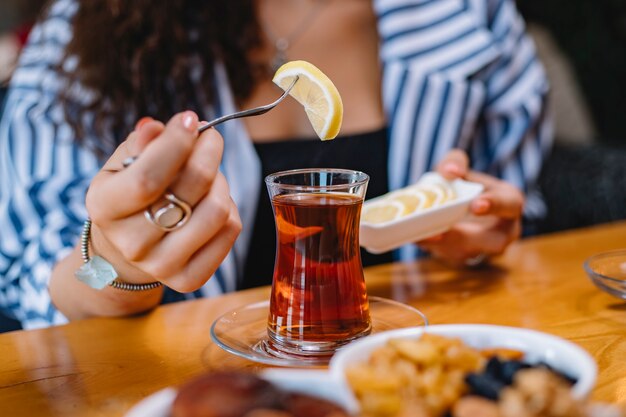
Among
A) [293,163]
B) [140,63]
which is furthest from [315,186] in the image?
[140,63]

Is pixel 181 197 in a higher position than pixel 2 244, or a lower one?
higher

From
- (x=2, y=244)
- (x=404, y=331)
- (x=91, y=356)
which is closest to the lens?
(x=404, y=331)

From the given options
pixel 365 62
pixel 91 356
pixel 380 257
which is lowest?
pixel 380 257

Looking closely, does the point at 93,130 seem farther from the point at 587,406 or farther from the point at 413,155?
the point at 587,406

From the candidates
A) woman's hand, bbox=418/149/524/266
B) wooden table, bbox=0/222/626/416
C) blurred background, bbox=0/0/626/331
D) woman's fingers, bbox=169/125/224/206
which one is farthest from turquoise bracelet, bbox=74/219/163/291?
blurred background, bbox=0/0/626/331

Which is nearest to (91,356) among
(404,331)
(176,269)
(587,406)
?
(176,269)

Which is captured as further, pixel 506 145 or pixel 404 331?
→ pixel 506 145

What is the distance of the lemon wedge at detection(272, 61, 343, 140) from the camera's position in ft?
2.33

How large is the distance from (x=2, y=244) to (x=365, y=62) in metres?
0.77

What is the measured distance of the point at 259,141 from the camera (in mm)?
1312

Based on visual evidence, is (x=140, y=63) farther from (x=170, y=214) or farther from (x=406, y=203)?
(x=170, y=214)

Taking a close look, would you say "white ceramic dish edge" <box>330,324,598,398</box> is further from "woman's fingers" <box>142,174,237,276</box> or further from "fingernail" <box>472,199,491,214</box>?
"fingernail" <box>472,199,491,214</box>

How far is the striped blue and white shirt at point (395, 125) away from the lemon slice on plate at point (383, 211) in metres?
0.38

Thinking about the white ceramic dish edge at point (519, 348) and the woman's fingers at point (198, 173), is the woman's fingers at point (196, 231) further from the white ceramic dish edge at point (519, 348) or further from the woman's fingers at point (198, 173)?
the white ceramic dish edge at point (519, 348)
